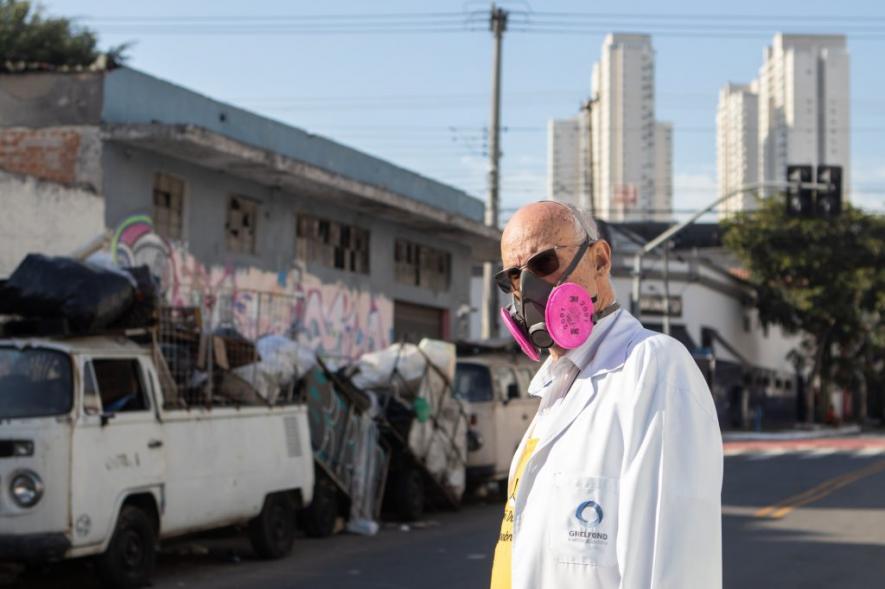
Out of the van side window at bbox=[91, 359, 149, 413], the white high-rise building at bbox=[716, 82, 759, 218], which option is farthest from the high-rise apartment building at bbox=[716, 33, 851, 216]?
the van side window at bbox=[91, 359, 149, 413]

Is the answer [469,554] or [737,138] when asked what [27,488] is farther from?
[737,138]

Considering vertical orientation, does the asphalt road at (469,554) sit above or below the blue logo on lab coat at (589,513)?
below

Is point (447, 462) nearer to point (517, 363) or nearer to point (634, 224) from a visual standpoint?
point (517, 363)

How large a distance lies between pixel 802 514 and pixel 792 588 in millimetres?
6501

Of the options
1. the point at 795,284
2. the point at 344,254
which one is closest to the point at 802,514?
the point at 344,254

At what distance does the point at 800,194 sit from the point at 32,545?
2020 cm

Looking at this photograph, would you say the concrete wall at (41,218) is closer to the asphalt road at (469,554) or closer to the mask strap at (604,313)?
the asphalt road at (469,554)

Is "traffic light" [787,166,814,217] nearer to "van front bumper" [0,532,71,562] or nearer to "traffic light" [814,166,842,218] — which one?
"traffic light" [814,166,842,218]

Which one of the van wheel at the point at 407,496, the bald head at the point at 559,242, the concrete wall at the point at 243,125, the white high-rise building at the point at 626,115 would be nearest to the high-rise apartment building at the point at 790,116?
the white high-rise building at the point at 626,115

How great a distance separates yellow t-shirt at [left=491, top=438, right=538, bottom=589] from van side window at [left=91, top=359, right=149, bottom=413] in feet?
25.1

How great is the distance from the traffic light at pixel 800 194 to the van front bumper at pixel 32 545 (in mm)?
19553

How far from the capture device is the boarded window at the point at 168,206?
19344 mm

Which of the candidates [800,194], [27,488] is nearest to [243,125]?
[800,194]

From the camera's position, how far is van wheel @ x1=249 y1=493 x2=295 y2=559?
12359 mm
